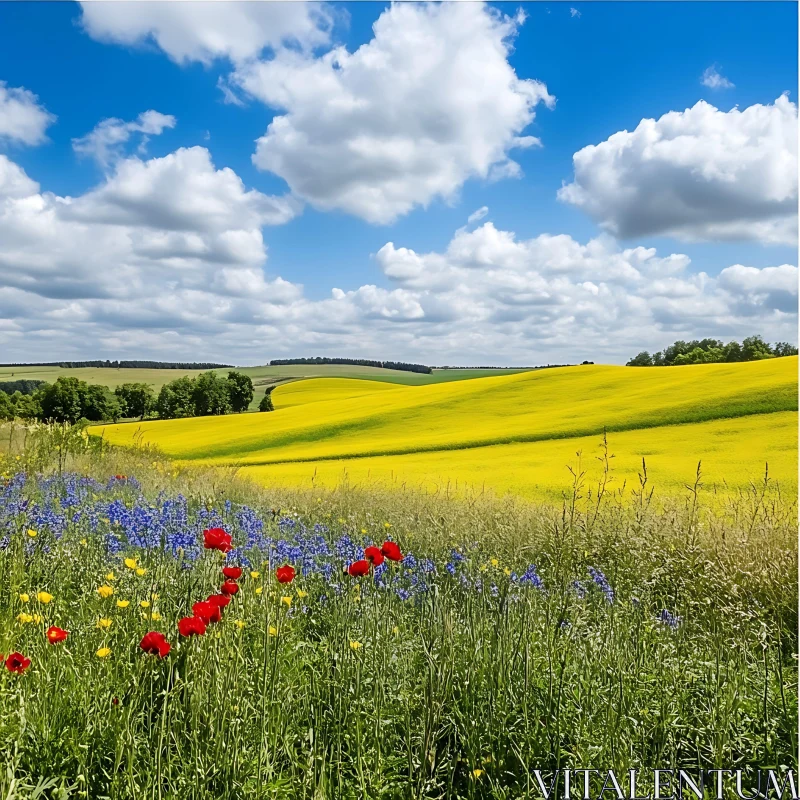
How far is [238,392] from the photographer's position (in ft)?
181

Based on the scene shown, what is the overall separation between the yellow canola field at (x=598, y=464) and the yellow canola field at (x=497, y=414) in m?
0.82

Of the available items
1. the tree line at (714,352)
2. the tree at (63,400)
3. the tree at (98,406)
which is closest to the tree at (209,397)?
the tree at (98,406)

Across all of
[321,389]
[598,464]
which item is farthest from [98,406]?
[598,464]

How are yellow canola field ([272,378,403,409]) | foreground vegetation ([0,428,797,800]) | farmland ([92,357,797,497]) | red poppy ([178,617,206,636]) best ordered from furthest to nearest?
yellow canola field ([272,378,403,409]) < farmland ([92,357,797,497]) < foreground vegetation ([0,428,797,800]) < red poppy ([178,617,206,636])

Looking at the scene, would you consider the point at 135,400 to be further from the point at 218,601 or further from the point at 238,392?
the point at 218,601

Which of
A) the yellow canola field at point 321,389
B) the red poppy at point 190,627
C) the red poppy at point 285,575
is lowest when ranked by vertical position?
the red poppy at point 190,627

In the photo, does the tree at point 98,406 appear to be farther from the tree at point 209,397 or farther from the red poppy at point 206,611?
the red poppy at point 206,611

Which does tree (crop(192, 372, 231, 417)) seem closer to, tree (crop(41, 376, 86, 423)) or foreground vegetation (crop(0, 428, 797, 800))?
tree (crop(41, 376, 86, 423))

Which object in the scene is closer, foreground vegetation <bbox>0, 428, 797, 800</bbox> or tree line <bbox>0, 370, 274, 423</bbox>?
foreground vegetation <bbox>0, 428, 797, 800</bbox>

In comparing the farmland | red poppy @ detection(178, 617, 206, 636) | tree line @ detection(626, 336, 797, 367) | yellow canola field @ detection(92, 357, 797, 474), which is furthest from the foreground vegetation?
tree line @ detection(626, 336, 797, 367)

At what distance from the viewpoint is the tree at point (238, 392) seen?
54844 millimetres

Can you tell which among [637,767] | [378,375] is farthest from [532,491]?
[378,375]

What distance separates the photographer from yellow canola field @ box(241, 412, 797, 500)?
1234cm

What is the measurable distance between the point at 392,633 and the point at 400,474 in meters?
11.7
